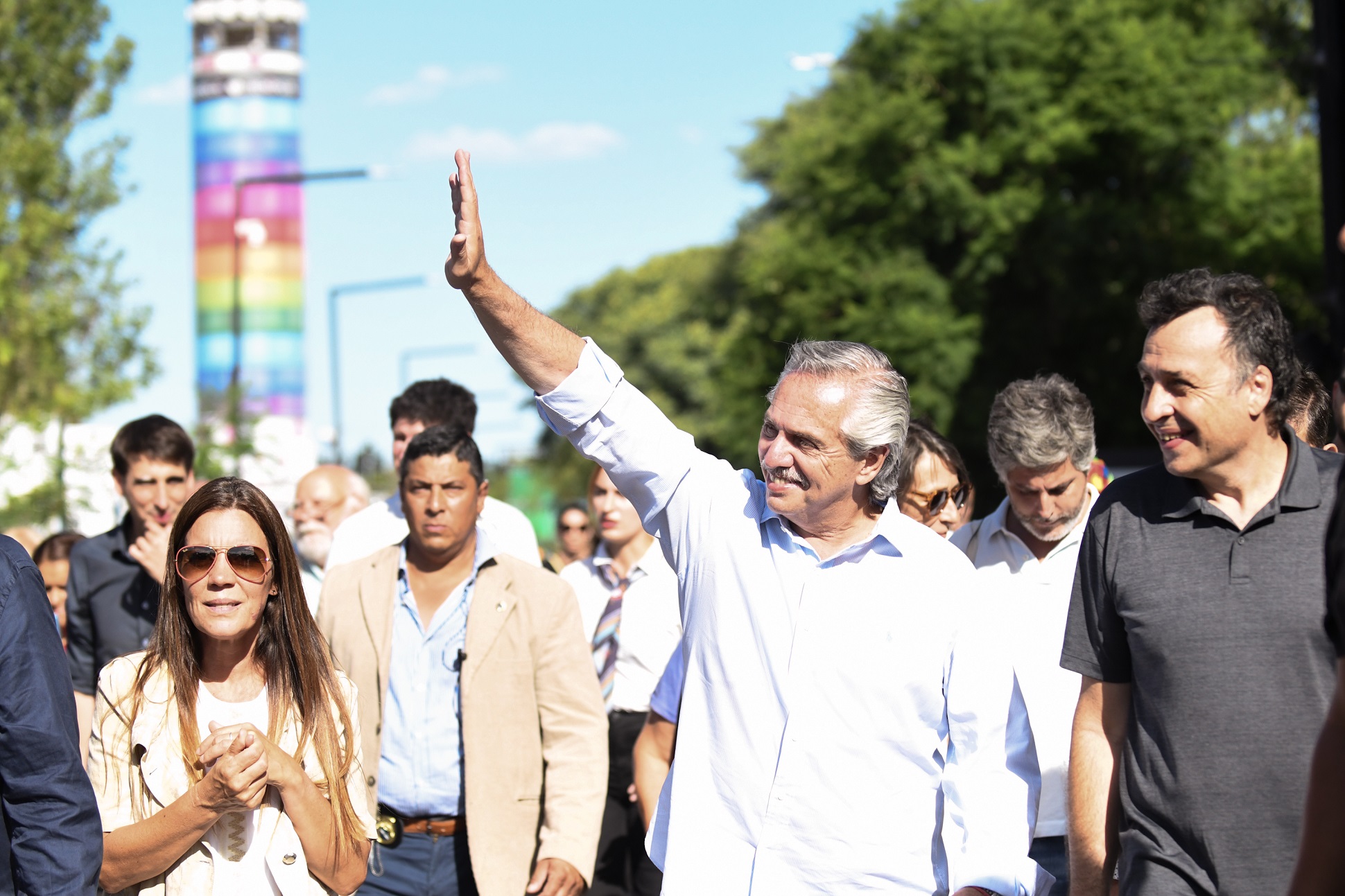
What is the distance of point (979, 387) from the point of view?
30.0 metres

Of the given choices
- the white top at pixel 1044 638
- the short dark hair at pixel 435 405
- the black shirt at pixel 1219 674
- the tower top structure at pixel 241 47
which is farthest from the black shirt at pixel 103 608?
the tower top structure at pixel 241 47

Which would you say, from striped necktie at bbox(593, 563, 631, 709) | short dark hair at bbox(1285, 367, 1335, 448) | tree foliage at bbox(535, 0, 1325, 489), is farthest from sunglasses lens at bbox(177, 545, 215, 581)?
tree foliage at bbox(535, 0, 1325, 489)

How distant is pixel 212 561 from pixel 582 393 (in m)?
1.22

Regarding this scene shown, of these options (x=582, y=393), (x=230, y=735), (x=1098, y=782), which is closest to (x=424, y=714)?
(x=230, y=735)

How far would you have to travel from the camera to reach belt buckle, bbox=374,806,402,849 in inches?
198

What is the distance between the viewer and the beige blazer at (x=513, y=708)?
5.03 meters

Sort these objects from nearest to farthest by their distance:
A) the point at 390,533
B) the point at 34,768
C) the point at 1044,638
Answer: the point at 34,768, the point at 1044,638, the point at 390,533

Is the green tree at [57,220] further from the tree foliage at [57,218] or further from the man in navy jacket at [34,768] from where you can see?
the man in navy jacket at [34,768]

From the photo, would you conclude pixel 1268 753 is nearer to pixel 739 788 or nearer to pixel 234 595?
pixel 739 788

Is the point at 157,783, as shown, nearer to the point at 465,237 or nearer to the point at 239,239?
the point at 465,237

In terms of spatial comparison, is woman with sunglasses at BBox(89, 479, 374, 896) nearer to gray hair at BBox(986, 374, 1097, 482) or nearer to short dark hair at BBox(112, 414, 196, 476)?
gray hair at BBox(986, 374, 1097, 482)

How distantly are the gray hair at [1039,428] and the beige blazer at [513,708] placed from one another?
1621mm

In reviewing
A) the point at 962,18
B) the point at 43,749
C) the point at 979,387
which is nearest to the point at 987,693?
the point at 43,749

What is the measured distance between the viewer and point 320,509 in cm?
843
